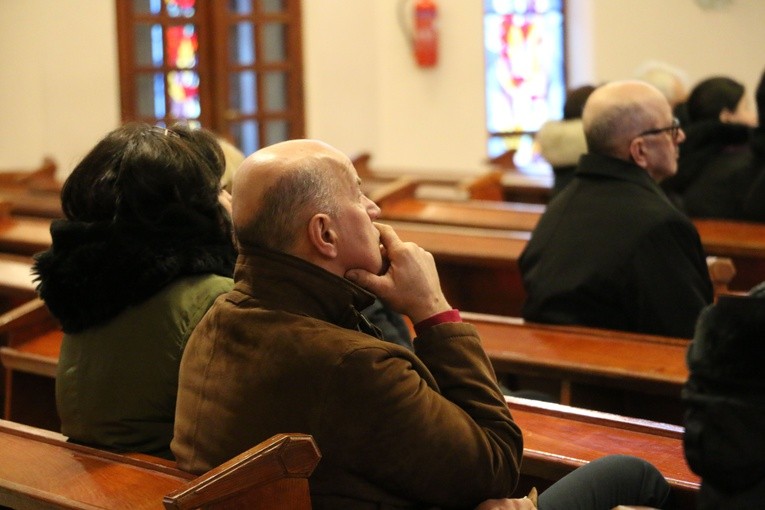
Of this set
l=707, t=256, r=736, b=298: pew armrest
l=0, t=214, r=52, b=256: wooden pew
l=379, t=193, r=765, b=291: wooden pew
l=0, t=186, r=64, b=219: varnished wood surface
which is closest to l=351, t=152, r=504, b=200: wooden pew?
l=379, t=193, r=765, b=291: wooden pew

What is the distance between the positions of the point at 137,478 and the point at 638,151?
6.30 ft

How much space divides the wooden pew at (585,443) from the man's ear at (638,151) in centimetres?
120

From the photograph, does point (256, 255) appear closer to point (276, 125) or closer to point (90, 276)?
point (90, 276)

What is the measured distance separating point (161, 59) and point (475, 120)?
2.80 meters

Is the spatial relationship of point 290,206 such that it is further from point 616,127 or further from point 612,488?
point 616,127

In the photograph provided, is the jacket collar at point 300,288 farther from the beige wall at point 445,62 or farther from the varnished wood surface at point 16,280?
the beige wall at point 445,62

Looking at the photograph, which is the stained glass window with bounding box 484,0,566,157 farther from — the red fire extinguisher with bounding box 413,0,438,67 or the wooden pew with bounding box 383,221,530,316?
the wooden pew with bounding box 383,221,530,316

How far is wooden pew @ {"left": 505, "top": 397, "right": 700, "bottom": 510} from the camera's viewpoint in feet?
6.50

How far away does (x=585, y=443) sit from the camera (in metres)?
2.13

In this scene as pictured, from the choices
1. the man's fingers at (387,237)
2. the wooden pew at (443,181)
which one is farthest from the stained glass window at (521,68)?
the man's fingers at (387,237)

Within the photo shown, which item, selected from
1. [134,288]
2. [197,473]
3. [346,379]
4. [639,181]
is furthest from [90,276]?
[639,181]

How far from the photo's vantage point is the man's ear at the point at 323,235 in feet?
5.62

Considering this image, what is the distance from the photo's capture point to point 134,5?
873 centimetres

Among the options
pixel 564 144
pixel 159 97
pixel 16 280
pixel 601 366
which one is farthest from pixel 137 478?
pixel 159 97
